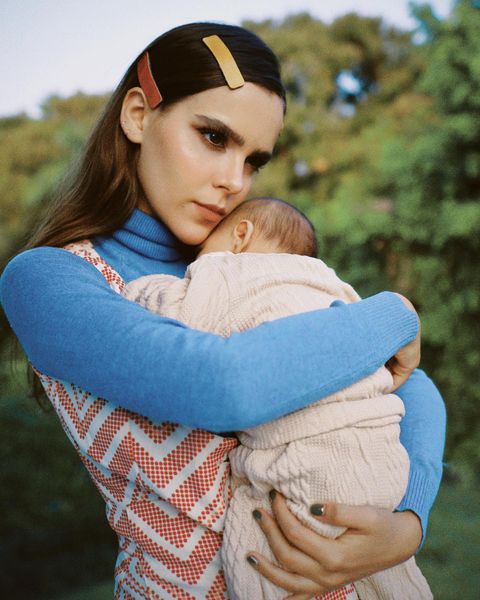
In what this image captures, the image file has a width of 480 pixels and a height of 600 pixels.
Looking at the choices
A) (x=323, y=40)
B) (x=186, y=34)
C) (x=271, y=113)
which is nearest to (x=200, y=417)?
(x=271, y=113)

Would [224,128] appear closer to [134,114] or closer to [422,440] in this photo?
[134,114]

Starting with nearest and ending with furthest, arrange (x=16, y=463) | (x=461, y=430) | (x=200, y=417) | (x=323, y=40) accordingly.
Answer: (x=200, y=417)
(x=16, y=463)
(x=461, y=430)
(x=323, y=40)

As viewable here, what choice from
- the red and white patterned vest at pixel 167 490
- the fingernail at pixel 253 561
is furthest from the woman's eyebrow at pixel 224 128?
the fingernail at pixel 253 561

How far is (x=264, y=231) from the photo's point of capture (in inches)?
67.6

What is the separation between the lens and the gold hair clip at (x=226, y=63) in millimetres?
1566

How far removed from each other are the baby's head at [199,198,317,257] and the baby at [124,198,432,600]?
0.34 meters

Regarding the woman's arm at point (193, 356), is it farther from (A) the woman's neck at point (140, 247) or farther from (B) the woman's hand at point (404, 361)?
(A) the woman's neck at point (140, 247)

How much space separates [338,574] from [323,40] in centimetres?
1086

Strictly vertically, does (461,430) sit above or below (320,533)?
below

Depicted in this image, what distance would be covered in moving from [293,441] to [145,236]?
2.93 feet

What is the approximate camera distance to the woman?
3.33 ft

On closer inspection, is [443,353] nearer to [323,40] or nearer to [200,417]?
[200,417]

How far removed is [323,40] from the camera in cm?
1041

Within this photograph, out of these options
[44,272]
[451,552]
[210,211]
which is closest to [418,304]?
[451,552]
